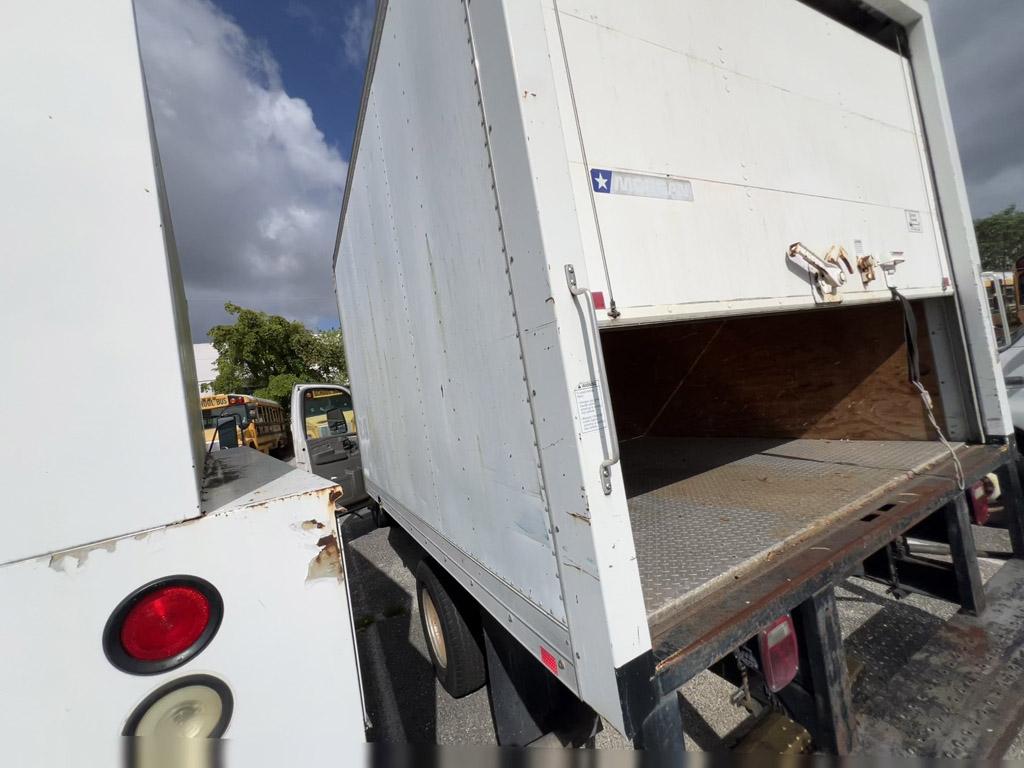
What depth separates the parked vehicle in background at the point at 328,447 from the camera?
595 centimetres

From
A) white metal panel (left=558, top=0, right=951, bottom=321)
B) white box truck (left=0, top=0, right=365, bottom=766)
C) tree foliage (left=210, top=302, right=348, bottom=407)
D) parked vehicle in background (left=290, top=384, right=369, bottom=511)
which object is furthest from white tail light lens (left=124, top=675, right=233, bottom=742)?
tree foliage (left=210, top=302, right=348, bottom=407)

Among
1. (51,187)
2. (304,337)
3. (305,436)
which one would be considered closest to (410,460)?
(51,187)

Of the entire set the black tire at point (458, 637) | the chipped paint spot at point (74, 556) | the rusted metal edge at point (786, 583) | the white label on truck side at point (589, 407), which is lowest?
the black tire at point (458, 637)

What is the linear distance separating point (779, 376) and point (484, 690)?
3023 millimetres

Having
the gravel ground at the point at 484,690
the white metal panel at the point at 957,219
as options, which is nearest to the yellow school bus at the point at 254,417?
the gravel ground at the point at 484,690

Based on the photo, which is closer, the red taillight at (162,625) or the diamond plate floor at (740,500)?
the red taillight at (162,625)

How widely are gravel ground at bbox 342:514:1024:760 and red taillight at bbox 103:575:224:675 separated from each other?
5.13 feet

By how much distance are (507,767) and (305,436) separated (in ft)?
18.1

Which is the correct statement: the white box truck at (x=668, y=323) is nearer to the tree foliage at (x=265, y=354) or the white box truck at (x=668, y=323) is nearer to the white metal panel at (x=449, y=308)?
the white metal panel at (x=449, y=308)

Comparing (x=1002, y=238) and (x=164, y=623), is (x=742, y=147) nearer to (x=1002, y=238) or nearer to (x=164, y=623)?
(x=164, y=623)

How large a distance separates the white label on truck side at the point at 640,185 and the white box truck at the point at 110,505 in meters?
1.13

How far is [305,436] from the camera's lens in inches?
233

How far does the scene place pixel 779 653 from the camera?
4.88 ft

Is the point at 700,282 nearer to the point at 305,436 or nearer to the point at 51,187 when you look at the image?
the point at 51,187
